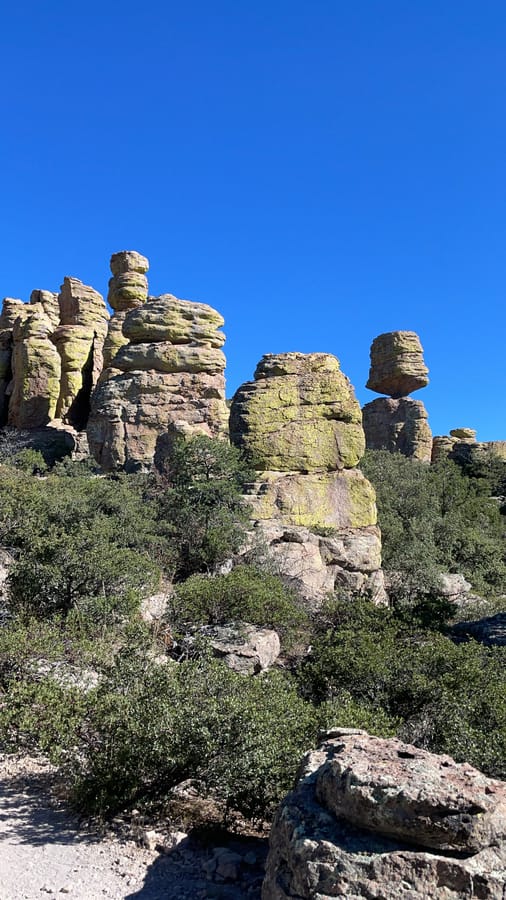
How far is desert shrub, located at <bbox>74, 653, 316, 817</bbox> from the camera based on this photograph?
548 centimetres

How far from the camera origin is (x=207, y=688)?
6.38 meters

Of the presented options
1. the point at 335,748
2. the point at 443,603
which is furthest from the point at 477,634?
the point at 335,748

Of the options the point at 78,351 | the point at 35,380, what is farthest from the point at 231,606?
the point at 78,351

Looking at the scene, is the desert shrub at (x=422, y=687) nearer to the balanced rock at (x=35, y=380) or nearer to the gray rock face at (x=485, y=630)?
the gray rock face at (x=485, y=630)

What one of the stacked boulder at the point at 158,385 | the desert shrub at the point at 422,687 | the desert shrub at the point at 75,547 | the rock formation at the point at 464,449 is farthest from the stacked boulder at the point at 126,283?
the desert shrub at the point at 422,687

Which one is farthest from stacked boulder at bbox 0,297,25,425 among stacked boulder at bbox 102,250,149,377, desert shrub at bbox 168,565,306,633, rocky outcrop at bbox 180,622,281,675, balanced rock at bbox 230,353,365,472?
rocky outcrop at bbox 180,622,281,675

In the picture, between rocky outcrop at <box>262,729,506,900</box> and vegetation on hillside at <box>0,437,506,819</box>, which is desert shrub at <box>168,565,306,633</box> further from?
rocky outcrop at <box>262,729,506,900</box>

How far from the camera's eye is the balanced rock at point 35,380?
28.7 metres

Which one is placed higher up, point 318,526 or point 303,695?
point 318,526

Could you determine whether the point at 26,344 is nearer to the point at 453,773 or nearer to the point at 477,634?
the point at 477,634

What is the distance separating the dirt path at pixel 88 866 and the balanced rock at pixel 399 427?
3224 cm

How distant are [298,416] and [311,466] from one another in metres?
1.56

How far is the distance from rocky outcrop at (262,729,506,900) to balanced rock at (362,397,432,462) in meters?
33.0

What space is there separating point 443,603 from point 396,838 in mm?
11004
